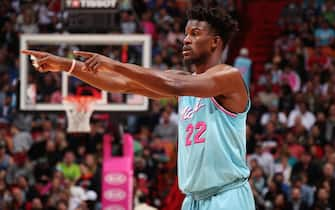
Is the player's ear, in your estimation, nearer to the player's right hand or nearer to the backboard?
the player's right hand

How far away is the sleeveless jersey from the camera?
169 inches

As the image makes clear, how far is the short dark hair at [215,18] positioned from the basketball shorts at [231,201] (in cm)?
90

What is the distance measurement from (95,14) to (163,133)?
431 centimetres

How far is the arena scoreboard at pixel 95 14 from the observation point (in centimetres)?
982

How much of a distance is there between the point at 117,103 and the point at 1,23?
315 inches

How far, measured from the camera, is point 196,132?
4.36 metres

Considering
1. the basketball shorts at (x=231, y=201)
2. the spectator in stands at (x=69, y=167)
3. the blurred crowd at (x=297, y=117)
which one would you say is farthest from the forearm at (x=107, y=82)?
the spectator in stands at (x=69, y=167)

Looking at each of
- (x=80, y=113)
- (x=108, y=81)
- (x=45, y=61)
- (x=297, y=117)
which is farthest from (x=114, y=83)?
(x=297, y=117)

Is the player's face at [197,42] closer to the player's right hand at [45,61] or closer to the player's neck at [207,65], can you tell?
the player's neck at [207,65]

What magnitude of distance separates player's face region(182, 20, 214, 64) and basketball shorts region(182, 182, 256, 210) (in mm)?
786

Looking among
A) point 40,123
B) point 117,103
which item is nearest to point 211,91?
point 117,103

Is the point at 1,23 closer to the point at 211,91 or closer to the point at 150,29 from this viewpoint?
the point at 150,29

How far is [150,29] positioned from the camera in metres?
16.5

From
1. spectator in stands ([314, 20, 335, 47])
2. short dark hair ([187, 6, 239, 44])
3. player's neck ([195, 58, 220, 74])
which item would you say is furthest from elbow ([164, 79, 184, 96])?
spectator in stands ([314, 20, 335, 47])
